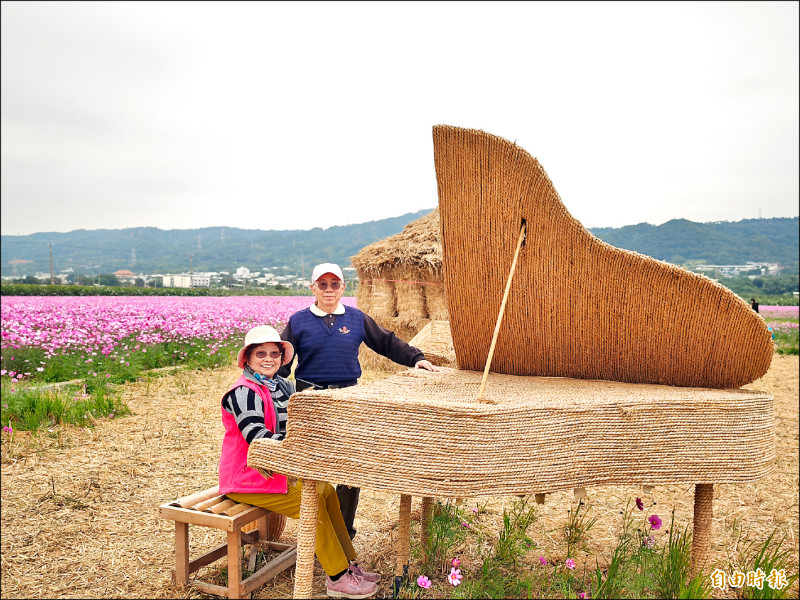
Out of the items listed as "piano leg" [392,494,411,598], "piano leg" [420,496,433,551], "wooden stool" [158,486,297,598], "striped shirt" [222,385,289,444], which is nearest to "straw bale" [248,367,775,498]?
"striped shirt" [222,385,289,444]

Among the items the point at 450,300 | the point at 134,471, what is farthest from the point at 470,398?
the point at 134,471

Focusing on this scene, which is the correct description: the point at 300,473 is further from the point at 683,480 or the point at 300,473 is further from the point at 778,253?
the point at 778,253

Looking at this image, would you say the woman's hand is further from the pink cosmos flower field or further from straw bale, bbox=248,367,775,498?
the pink cosmos flower field

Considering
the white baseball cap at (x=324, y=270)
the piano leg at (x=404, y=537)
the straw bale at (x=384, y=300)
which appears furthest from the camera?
the straw bale at (x=384, y=300)

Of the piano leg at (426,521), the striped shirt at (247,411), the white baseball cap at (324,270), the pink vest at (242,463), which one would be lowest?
the piano leg at (426,521)

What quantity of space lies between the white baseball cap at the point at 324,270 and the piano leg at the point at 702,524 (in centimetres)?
210

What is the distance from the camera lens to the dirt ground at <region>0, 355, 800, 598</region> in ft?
10.2

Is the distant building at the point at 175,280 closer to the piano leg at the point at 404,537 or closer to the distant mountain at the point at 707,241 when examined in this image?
the distant mountain at the point at 707,241

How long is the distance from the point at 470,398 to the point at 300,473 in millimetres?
757

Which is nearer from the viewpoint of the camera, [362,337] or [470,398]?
[470,398]

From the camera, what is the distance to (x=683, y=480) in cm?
236

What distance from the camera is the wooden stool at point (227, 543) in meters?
2.69

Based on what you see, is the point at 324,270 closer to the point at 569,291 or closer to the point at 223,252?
the point at 569,291

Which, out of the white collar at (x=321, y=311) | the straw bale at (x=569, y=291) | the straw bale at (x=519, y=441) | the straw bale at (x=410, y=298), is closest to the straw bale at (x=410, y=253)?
the straw bale at (x=410, y=298)
